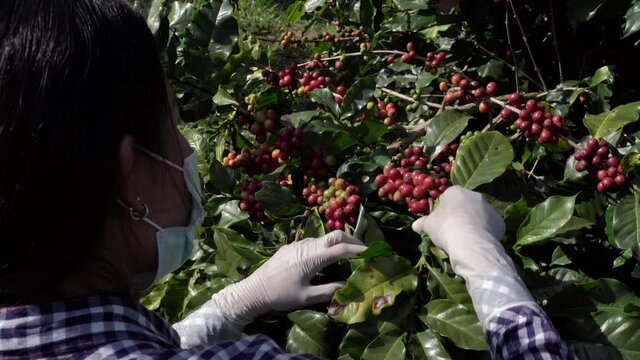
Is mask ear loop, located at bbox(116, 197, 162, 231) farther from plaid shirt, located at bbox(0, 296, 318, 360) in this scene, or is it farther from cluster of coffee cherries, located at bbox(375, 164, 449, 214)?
cluster of coffee cherries, located at bbox(375, 164, 449, 214)

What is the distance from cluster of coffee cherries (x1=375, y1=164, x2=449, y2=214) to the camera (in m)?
1.38

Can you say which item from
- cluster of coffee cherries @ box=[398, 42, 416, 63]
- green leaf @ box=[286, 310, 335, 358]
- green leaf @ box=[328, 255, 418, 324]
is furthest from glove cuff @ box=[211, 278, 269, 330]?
cluster of coffee cherries @ box=[398, 42, 416, 63]

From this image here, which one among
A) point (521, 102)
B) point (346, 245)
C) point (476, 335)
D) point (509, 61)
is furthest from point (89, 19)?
point (509, 61)

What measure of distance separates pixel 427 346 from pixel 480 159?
16.0 inches

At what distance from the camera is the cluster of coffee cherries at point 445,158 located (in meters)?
1.50

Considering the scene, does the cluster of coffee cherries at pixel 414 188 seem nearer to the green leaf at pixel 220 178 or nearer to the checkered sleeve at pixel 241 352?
the green leaf at pixel 220 178

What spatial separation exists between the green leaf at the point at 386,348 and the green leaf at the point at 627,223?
46 centimetres

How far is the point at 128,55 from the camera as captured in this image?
2.76 ft

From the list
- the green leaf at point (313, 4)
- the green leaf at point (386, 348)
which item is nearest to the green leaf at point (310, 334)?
the green leaf at point (386, 348)

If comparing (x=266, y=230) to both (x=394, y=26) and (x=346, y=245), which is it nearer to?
(x=346, y=245)

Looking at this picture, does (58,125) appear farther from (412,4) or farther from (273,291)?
(412,4)

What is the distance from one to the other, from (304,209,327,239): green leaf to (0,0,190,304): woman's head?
635mm

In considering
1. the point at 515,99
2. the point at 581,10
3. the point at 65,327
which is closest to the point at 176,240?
the point at 65,327

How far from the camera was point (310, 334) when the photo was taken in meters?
1.31
